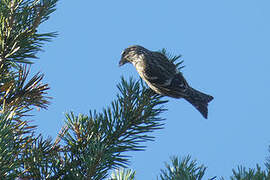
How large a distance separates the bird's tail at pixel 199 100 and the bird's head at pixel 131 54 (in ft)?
3.06

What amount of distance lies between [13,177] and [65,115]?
0.61 meters

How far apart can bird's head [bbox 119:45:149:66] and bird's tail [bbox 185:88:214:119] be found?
0.93 metres

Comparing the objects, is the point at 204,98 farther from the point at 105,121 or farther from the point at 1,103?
the point at 1,103

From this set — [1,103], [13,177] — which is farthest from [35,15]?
[13,177]

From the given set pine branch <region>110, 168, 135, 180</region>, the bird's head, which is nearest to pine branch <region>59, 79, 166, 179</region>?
pine branch <region>110, 168, 135, 180</region>

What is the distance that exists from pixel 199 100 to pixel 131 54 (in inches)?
48.9

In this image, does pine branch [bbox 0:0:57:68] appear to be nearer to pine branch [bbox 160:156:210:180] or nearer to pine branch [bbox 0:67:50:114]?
pine branch [bbox 0:67:50:114]

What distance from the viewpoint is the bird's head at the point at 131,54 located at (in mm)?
4859

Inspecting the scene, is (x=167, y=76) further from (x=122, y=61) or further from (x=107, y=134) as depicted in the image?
(x=107, y=134)

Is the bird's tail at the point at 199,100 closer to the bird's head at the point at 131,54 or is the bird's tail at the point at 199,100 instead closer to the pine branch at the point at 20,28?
the bird's head at the point at 131,54

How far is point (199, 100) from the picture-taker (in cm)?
417

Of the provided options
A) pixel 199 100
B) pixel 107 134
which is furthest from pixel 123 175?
pixel 199 100

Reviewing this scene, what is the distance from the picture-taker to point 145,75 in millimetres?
4203

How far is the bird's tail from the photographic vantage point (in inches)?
160
